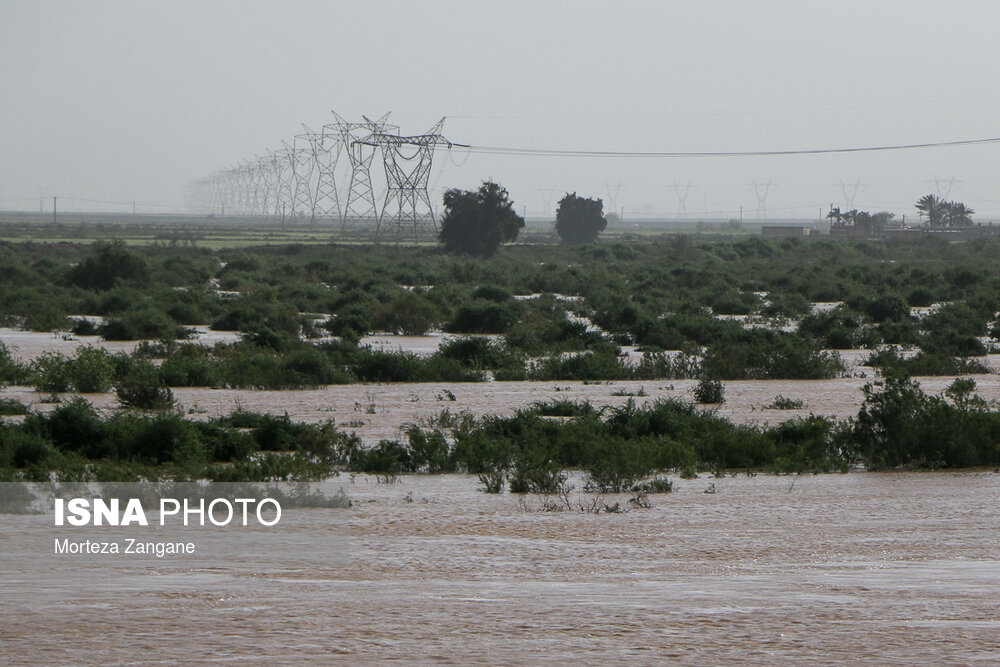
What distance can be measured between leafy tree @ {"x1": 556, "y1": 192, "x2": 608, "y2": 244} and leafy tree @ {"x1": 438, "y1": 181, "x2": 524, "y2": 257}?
51213 millimetres

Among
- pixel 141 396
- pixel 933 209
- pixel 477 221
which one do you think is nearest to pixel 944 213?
pixel 933 209

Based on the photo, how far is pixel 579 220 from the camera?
156875mm

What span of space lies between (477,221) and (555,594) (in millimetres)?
94903

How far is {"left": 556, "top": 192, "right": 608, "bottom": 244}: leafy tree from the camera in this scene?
157125 millimetres

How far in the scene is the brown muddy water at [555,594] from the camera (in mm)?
7820

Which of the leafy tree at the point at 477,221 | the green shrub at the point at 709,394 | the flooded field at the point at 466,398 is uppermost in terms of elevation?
the leafy tree at the point at 477,221

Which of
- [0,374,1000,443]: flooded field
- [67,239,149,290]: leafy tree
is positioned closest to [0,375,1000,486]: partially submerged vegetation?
[0,374,1000,443]: flooded field

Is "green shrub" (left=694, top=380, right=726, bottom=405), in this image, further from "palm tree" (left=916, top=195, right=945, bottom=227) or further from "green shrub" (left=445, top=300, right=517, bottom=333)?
"palm tree" (left=916, top=195, right=945, bottom=227)

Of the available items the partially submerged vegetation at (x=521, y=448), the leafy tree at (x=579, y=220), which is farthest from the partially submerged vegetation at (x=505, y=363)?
the leafy tree at (x=579, y=220)

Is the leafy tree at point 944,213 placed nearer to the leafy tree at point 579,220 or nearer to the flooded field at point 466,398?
the leafy tree at point 579,220

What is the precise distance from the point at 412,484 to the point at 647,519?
12.1 feet

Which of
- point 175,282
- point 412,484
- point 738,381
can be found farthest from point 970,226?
point 412,484

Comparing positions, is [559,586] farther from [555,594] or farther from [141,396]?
[141,396]

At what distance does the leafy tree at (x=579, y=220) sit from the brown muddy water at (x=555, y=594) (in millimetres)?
143315
